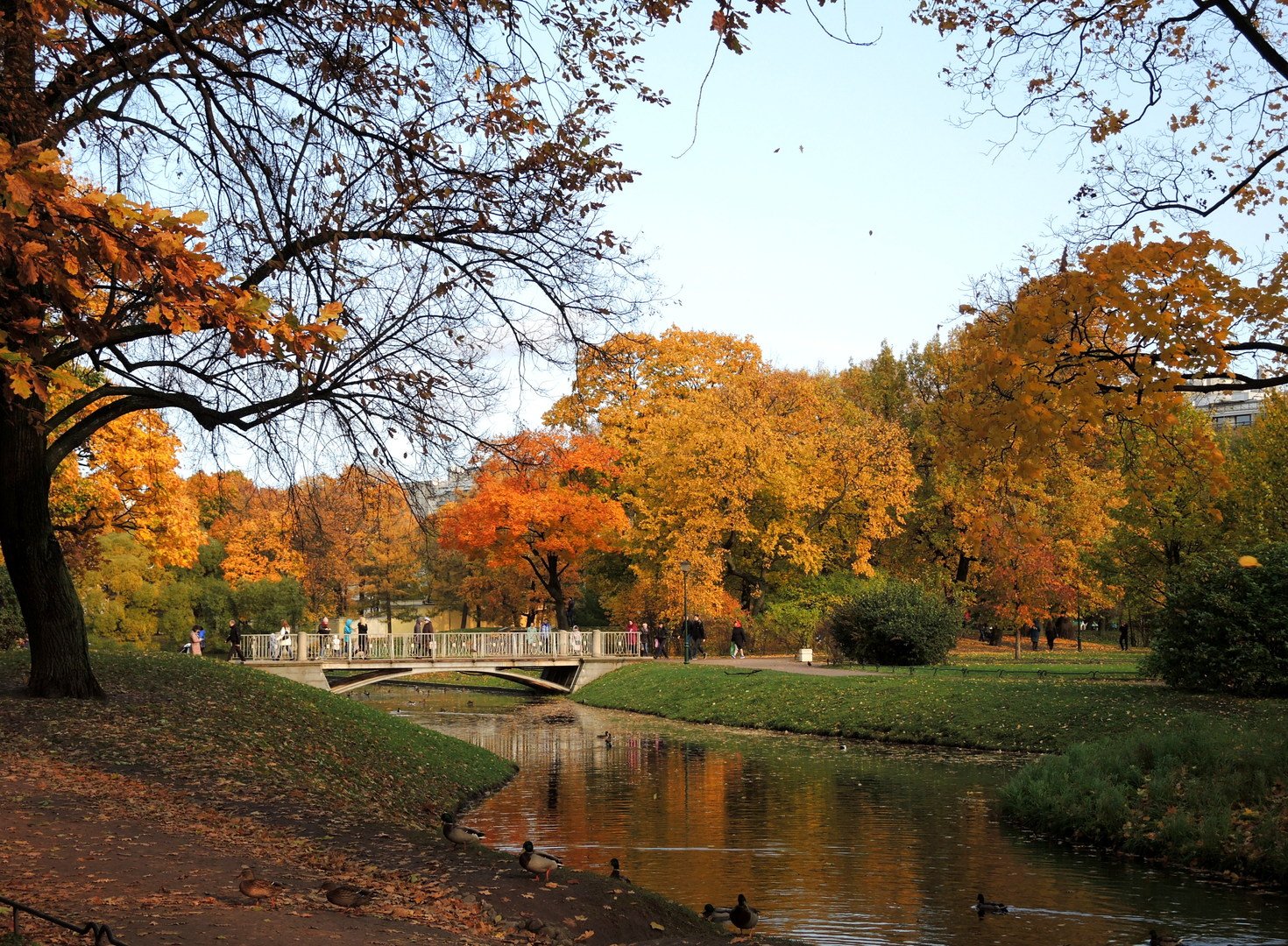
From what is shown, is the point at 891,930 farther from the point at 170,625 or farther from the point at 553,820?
the point at 170,625

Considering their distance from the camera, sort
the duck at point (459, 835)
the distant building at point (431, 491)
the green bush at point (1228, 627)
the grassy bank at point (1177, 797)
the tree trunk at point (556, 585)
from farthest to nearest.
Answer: the tree trunk at point (556, 585)
the green bush at point (1228, 627)
the distant building at point (431, 491)
the grassy bank at point (1177, 797)
the duck at point (459, 835)

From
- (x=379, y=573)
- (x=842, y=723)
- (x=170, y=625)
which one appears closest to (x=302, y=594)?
(x=170, y=625)

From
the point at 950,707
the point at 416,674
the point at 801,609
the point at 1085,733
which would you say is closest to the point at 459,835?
the point at 1085,733

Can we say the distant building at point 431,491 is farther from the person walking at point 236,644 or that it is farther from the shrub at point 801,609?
the shrub at point 801,609

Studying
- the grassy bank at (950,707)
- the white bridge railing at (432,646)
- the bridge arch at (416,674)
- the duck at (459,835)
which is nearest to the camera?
the duck at (459,835)

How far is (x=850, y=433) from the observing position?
44344 mm

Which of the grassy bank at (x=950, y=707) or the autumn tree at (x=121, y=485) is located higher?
the autumn tree at (x=121, y=485)

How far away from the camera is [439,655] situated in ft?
127

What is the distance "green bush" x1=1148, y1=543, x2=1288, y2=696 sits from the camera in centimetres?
2045

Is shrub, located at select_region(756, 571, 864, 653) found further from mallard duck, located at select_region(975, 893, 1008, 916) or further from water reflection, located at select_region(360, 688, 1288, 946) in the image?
mallard duck, located at select_region(975, 893, 1008, 916)

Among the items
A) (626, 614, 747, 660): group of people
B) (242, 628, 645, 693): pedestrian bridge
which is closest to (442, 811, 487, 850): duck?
(242, 628, 645, 693): pedestrian bridge

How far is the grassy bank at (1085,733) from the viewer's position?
1216 centimetres

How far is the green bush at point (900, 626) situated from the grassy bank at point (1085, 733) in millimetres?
3220

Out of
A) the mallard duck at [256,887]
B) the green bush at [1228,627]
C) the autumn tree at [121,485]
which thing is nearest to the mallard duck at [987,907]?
the mallard duck at [256,887]
